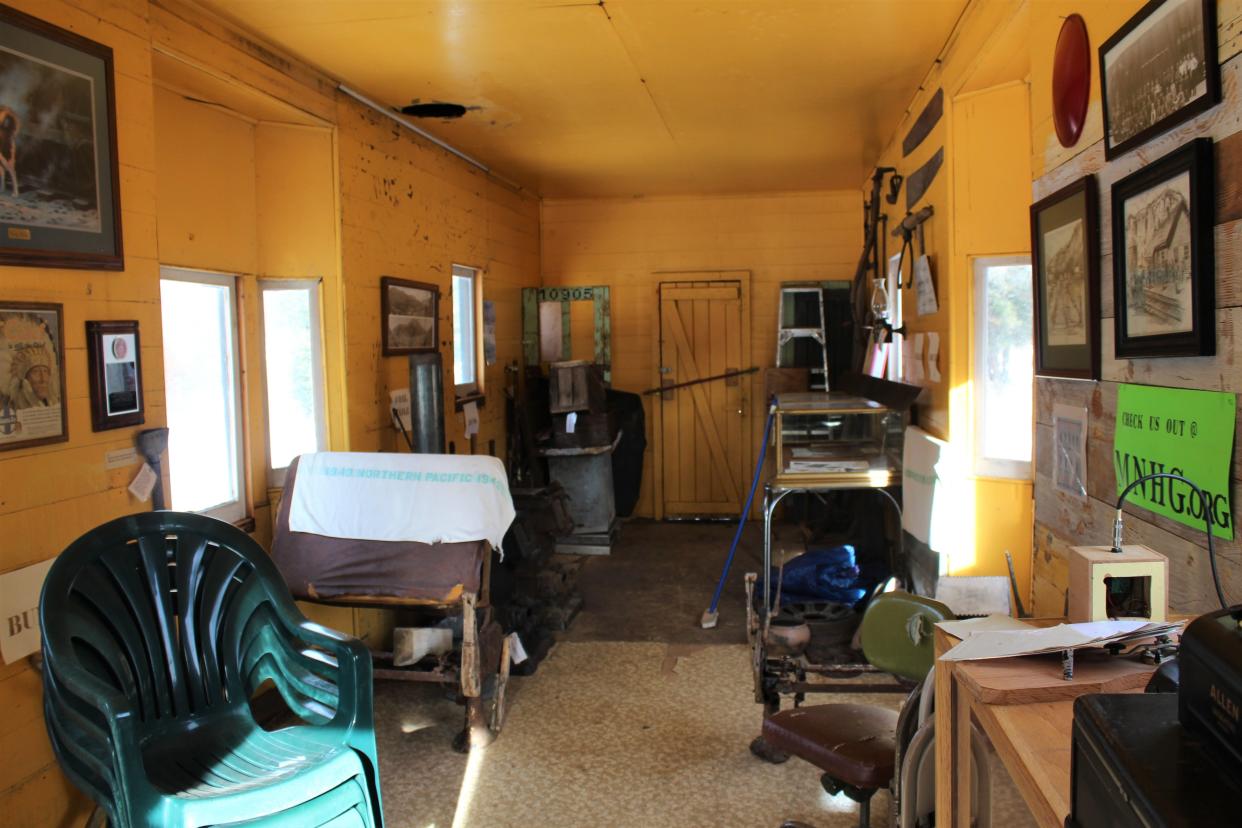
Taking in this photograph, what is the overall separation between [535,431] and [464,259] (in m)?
1.65

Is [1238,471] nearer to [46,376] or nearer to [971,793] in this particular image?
[971,793]

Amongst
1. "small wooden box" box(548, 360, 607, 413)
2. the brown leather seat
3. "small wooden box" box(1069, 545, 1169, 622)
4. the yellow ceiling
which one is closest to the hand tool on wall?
the yellow ceiling

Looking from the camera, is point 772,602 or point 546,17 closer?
point 546,17

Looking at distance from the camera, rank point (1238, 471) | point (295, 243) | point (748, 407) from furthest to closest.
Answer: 1. point (748, 407)
2. point (295, 243)
3. point (1238, 471)

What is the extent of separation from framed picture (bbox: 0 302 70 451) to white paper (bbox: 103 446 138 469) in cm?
18

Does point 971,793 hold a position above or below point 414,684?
above

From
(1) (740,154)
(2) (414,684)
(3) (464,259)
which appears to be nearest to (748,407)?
(1) (740,154)

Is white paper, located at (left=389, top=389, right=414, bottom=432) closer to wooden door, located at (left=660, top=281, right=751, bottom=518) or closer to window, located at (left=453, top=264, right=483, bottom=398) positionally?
window, located at (left=453, top=264, right=483, bottom=398)

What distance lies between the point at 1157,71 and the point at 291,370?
3.61 m

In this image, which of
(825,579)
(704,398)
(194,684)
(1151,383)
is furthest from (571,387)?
(1151,383)

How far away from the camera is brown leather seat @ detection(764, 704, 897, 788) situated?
2.24m

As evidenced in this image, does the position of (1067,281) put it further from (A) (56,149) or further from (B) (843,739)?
(A) (56,149)

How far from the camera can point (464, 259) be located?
227 inches

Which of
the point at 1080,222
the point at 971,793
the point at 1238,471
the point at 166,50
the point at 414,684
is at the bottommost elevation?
the point at 414,684
